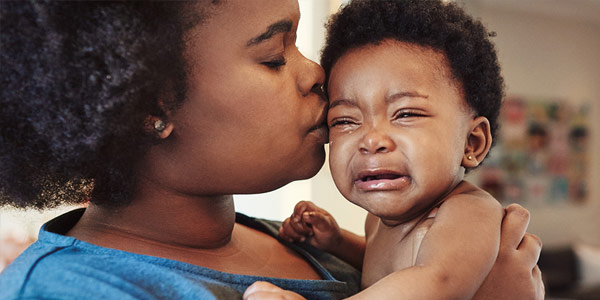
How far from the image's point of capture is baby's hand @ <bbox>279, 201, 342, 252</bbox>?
4.59ft

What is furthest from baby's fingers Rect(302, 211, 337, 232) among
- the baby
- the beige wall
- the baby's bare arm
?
the beige wall

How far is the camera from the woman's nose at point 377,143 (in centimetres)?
112

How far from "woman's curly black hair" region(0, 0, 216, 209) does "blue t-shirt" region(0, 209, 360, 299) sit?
127 millimetres

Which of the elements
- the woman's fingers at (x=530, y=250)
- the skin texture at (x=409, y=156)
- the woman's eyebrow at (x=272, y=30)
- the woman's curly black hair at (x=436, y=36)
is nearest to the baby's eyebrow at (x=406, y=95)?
the skin texture at (x=409, y=156)

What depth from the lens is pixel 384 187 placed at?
Answer: 1126 millimetres

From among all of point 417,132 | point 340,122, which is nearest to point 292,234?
point 340,122

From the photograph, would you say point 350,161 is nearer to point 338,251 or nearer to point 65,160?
point 338,251

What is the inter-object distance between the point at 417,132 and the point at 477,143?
22 cm

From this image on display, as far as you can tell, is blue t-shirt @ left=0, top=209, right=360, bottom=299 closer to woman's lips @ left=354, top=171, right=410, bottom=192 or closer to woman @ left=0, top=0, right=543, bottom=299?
woman @ left=0, top=0, right=543, bottom=299

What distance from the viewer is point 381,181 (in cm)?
113

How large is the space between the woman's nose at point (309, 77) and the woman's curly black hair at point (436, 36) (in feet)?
0.39

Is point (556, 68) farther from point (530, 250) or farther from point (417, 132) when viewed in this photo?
point (417, 132)

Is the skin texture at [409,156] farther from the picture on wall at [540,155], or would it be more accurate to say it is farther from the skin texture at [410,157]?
the picture on wall at [540,155]

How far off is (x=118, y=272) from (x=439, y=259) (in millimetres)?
495
